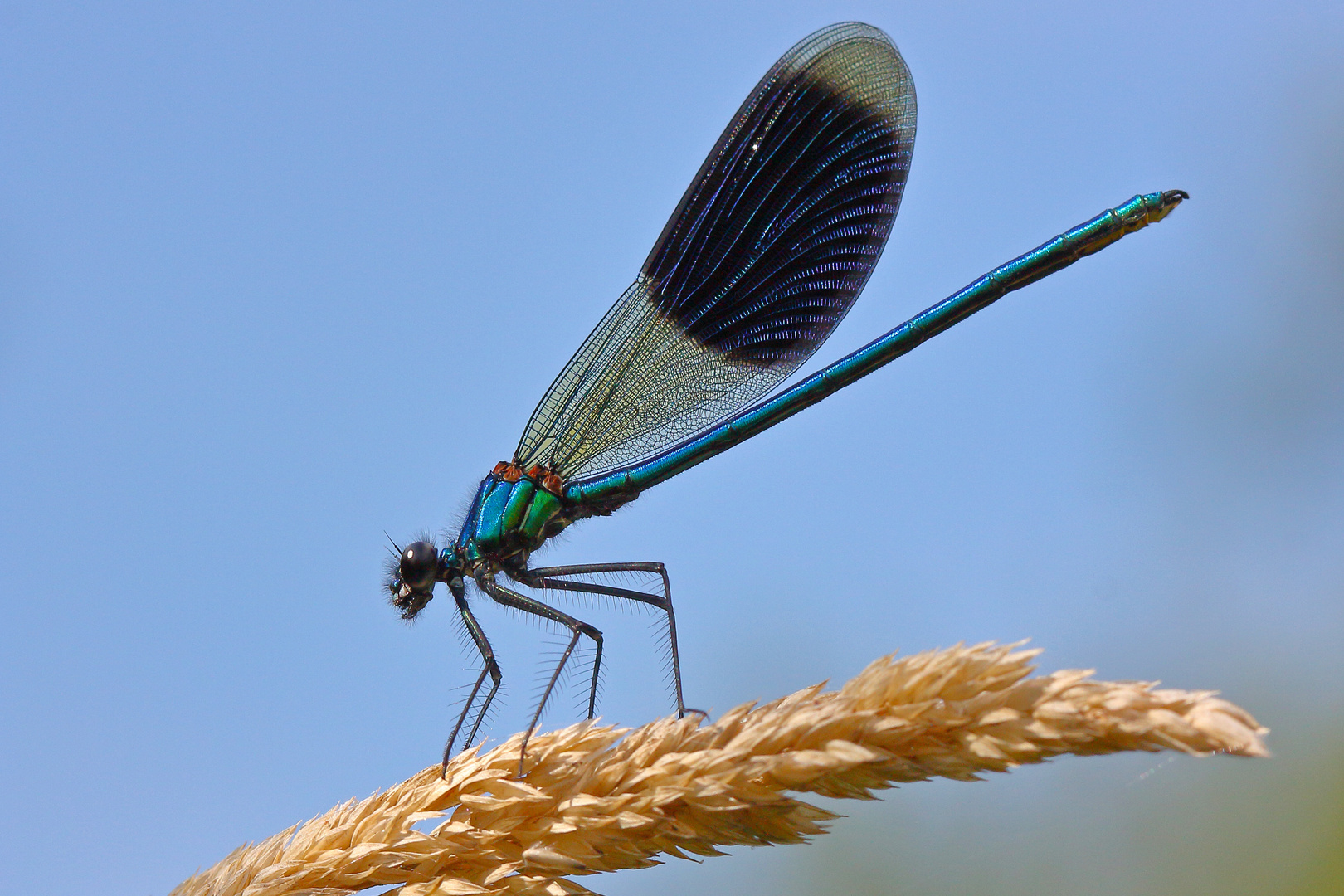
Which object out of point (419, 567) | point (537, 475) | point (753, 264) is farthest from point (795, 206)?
point (419, 567)

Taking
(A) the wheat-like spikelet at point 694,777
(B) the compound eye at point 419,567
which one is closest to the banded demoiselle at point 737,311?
(B) the compound eye at point 419,567

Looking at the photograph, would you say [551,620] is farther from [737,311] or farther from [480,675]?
[737,311]

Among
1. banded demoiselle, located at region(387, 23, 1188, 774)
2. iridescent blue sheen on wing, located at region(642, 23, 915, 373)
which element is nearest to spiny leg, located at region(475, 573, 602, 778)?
banded demoiselle, located at region(387, 23, 1188, 774)

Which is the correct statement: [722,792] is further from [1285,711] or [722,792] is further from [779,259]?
[1285,711]

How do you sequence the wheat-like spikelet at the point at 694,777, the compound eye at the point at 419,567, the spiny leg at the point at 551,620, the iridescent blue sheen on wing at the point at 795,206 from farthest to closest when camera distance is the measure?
the iridescent blue sheen on wing at the point at 795,206 < the compound eye at the point at 419,567 < the spiny leg at the point at 551,620 < the wheat-like spikelet at the point at 694,777

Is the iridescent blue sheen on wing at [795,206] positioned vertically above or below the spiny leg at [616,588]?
above

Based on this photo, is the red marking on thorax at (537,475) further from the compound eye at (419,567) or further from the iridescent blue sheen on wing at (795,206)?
the iridescent blue sheen on wing at (795,206)

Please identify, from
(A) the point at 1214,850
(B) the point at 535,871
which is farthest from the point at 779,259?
(A) the point at 1214,850
